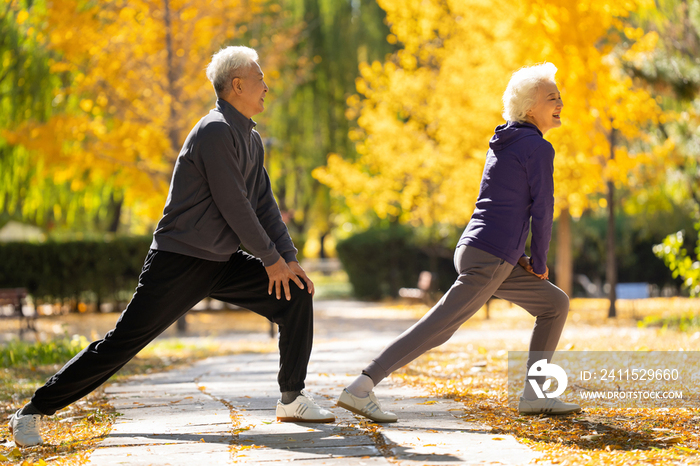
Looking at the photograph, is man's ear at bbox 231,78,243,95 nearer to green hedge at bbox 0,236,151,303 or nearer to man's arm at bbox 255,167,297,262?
man's arm at bbox 255,167,297,262

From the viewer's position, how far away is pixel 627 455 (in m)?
2.84

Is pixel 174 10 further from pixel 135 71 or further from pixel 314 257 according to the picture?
pixel 314 257

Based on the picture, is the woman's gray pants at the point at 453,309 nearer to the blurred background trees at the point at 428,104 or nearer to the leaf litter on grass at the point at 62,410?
the leaf litter on grass at the point at 62,410

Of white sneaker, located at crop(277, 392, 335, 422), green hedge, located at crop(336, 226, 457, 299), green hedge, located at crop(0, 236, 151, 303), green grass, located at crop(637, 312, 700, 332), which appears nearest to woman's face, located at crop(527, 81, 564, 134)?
white sneaker, located at crop(277, 392, 335, 422)

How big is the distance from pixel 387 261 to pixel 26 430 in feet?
47.7

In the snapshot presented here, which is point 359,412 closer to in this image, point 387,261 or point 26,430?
point 26,430

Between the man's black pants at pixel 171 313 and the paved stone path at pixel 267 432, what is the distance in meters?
0.30

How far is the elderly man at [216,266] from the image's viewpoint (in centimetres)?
325

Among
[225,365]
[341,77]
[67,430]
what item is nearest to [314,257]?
[341,77]

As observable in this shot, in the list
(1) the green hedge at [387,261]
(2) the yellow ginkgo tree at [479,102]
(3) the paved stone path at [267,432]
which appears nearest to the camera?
(3) the paved stone path at [267,432]

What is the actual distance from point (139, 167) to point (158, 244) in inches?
366

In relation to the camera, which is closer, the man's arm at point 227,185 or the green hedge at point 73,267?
the man's arm at point 227,185

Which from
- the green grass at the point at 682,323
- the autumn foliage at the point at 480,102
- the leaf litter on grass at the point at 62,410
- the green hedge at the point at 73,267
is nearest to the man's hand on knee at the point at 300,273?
the leaf litter on grass at the point at 62,410

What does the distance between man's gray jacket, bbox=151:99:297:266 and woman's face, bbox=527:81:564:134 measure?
1432mm
